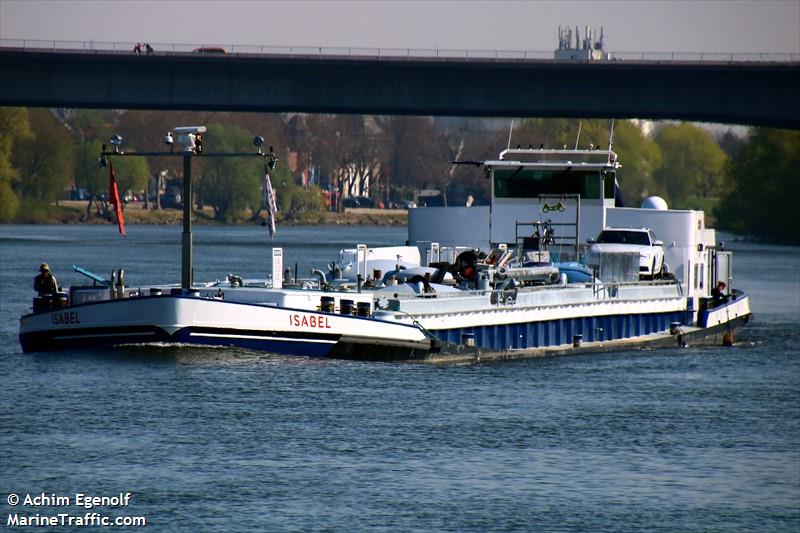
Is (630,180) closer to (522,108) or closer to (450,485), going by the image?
(522,108)

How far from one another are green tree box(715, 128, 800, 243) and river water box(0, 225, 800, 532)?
9101cm

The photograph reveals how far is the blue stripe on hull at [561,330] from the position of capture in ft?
161

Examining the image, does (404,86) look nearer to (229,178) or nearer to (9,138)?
(9,138)

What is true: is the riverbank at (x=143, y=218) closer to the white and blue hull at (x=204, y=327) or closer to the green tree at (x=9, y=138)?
the green tree at (x=9, y=138)

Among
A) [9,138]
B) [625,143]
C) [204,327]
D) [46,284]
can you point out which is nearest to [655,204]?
[204,327]

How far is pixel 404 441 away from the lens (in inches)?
1372

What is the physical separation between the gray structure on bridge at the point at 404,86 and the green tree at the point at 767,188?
38793 mm

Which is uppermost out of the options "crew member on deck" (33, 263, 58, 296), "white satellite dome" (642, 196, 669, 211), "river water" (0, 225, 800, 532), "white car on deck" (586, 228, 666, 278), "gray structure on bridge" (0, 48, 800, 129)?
"gray structure on bridge" (0, 48, 800, 129)

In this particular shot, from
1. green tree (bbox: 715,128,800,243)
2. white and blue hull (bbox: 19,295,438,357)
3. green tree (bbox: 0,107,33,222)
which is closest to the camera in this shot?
white and blue hull (bbox: 19,295,438,357)

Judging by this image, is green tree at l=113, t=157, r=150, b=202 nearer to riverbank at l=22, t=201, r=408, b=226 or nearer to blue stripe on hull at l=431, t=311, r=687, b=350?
riverbank at l=22, t=201, r=408, b=226

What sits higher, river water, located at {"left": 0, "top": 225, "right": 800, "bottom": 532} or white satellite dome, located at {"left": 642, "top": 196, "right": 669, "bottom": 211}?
white satellite dome, located at {"left": 642, "top": 196, "right": 669, "bottom": 211}

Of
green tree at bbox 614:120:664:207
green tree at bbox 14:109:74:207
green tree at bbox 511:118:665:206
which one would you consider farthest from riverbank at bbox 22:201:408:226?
green tree at bbox 614:120:664:207

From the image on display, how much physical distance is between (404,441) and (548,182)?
2625cm

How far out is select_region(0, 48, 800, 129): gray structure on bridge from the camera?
10275 cm
